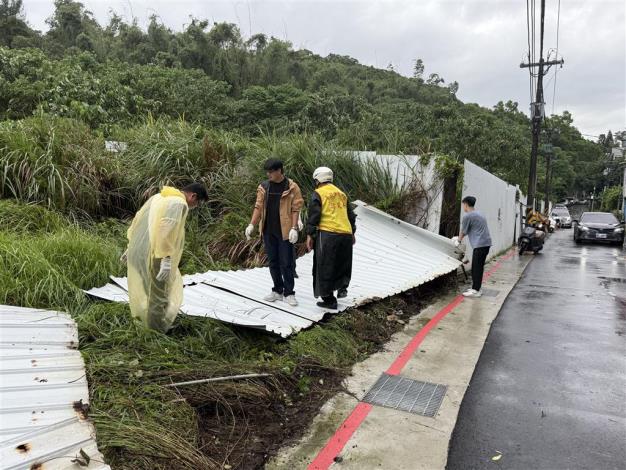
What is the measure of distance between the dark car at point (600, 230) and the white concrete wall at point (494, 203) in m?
2.95

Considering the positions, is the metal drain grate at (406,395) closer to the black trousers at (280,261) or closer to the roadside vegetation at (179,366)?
the roadside vegetation at (179,366)

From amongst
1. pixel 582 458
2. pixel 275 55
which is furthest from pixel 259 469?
pixel 275 55

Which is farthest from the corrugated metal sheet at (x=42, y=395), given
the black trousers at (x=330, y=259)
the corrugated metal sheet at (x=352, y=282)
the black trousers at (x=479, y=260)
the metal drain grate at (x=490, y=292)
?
the metal drain grate at (x=490, y=292)

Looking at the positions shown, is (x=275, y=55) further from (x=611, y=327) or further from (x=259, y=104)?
(x=611, y=327)

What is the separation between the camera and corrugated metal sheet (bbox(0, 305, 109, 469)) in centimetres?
221

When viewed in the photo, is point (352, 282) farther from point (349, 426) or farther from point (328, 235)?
point (349, 426)

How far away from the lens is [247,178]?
859cm

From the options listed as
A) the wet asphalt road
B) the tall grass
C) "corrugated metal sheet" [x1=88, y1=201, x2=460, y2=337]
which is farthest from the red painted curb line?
"corrugated metal sheet" [x1=88, y1=201, x2=460, y2=337]

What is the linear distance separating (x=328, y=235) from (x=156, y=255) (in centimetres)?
203

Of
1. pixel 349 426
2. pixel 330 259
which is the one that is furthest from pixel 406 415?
pixel 330 259

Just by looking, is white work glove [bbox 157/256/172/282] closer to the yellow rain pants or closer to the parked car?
the yellow rain pants

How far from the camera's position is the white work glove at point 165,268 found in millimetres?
3621

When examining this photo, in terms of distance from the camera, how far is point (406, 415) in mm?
3484

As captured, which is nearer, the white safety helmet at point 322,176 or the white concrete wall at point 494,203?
the white safety helmet at point 322,176
